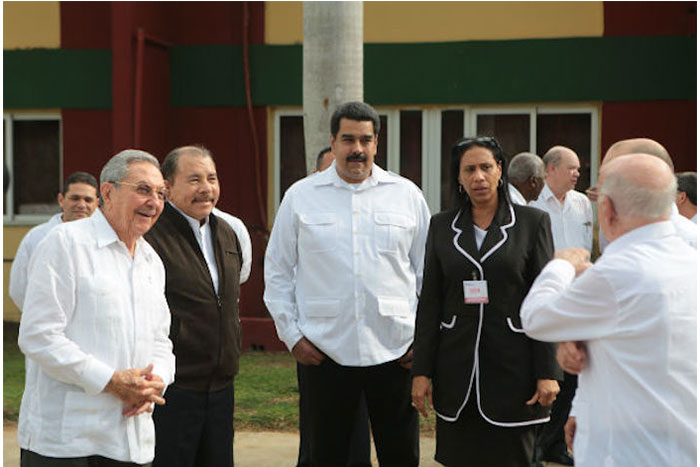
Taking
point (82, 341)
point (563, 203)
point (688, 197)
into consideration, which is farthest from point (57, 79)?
point (82, 341)

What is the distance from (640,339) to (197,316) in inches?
84.6

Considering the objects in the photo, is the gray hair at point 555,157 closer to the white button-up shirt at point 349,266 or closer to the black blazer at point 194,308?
the white button-up shirt at point 349,266

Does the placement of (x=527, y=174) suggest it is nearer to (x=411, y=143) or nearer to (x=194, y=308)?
(x=194, y=308)

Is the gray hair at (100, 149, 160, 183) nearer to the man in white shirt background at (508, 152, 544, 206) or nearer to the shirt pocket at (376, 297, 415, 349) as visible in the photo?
the shirt pocket at (376, 297, 415, 349)

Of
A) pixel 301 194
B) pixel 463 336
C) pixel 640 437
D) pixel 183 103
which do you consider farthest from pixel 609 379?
pixel 183 103

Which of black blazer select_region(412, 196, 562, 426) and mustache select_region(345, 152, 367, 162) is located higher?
mustache select_region(345, 152, 367, 162)

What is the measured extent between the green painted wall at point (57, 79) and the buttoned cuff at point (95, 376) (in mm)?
8927

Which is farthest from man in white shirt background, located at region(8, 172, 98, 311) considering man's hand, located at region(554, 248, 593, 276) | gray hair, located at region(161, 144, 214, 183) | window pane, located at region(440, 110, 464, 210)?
window pane, located at region(440, 110, 464, 210)

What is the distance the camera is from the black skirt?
4156 millimetres

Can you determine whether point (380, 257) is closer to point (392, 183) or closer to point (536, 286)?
point (392, 183)

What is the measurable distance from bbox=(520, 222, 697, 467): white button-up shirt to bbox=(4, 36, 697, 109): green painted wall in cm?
810

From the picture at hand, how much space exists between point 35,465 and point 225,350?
3.92 ft

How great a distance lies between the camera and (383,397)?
480 centimetres

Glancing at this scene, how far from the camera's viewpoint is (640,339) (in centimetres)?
291
